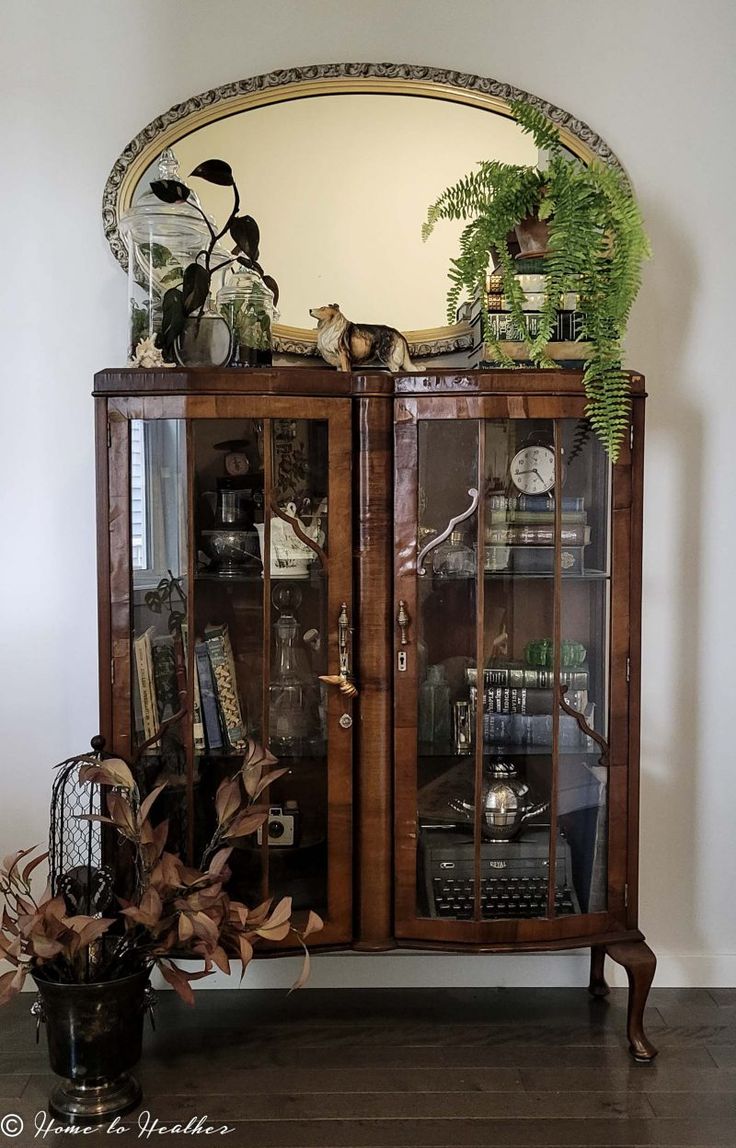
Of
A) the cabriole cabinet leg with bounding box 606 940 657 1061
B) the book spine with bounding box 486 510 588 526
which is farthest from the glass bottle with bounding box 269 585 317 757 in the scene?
the cabriole cabinet leg with bounding box 606 940 657 1061

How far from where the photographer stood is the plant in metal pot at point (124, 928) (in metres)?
2.00

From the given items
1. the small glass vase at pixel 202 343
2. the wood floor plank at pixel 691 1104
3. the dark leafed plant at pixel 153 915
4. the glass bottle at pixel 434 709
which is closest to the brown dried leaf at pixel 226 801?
the dark leafed plant at pixel 153 915

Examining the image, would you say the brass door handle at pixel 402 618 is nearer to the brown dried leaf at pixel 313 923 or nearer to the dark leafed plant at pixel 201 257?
the brown dried leaf at pixel 313 923

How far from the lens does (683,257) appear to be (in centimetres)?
255

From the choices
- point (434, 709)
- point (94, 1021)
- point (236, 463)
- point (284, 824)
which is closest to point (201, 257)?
point (236, 463)

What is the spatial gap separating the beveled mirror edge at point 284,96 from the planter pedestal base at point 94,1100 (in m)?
1.62

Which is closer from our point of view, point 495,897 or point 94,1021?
point 94,1021

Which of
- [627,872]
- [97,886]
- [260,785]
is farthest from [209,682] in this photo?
[627,872]

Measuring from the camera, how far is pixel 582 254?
2076 mm

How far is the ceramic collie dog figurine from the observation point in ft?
7.39

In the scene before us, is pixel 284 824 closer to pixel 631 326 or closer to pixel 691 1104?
pixel 691 1104

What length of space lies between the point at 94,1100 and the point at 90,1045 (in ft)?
0.36

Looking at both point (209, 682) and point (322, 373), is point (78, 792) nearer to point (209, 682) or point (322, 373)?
point (209, 682)

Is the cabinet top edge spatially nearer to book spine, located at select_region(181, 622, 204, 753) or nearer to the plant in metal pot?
book spine, located at select_region(181, 622, 204, 753)
